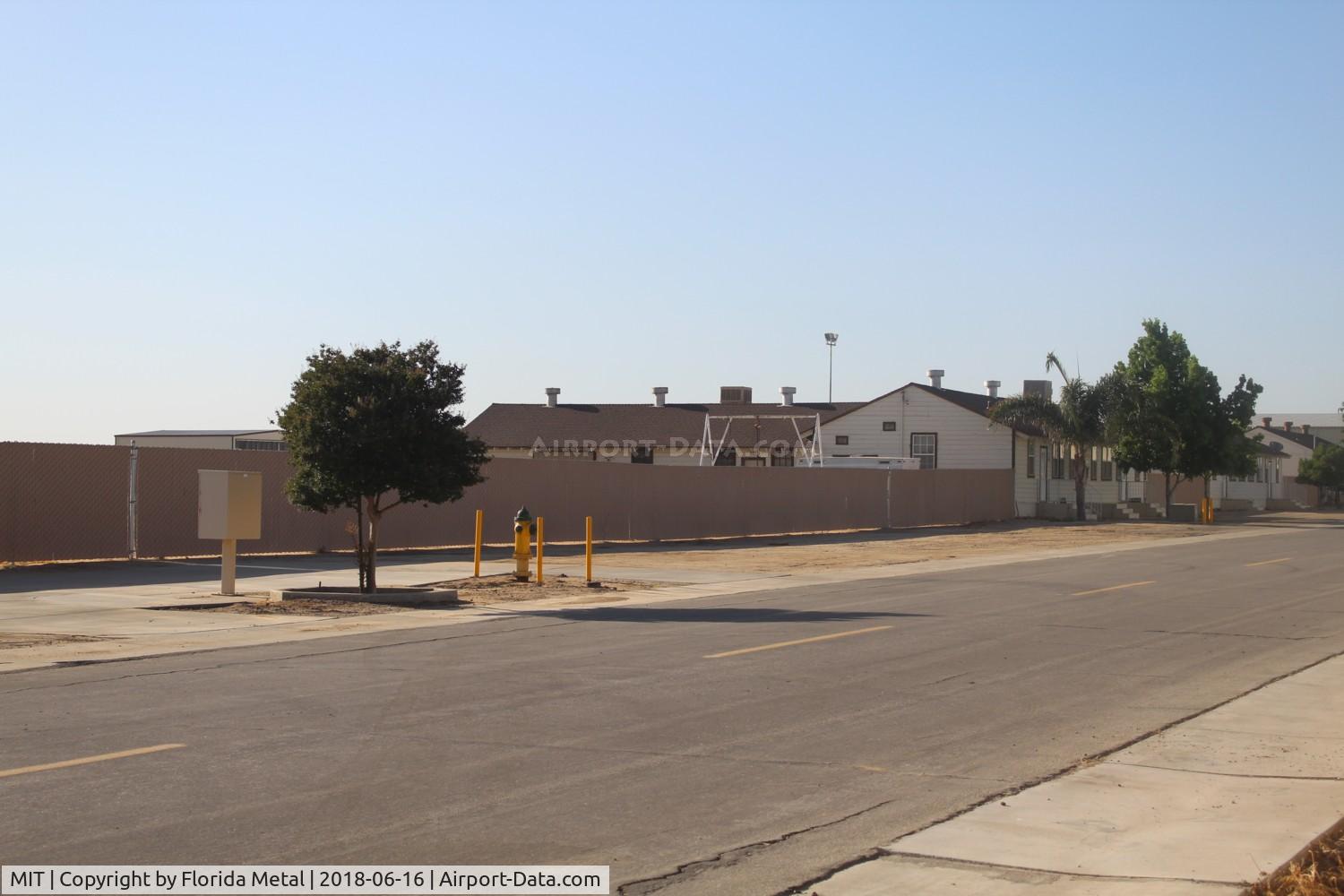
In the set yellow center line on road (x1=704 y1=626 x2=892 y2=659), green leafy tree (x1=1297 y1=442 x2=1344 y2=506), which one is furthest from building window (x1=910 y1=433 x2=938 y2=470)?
yellow center line on road (x1=704 y1=626 x2=892 y2=659)

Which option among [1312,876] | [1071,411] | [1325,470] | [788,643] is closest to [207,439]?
[1071,411]

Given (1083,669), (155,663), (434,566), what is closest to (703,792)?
(1083,669)

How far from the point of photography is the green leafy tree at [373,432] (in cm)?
1873

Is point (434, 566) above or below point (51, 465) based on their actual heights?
below

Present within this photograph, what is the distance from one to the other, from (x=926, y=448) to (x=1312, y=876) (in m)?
54.8

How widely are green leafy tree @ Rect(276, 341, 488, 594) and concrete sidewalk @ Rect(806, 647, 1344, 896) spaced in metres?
11.8

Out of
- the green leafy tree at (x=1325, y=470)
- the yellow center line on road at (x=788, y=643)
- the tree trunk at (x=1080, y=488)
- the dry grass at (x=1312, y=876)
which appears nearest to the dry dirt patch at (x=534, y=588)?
the yellow center line on road at (x=788, y=643)

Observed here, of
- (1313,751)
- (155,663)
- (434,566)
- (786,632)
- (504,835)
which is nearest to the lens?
(504,835)

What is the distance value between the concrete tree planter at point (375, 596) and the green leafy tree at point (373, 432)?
342 mm

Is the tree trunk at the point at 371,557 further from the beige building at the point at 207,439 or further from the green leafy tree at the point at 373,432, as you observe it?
the beige building at the point at 207,439

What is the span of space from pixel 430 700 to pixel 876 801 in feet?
13.7

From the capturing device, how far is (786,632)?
606 inches

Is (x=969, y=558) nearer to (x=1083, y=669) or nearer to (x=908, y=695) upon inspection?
(x=1083, y=669)

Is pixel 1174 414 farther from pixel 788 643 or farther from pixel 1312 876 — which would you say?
pixel 1312 876
